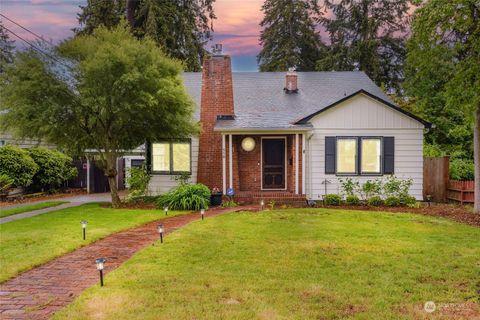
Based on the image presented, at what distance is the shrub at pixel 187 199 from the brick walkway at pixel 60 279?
430cm

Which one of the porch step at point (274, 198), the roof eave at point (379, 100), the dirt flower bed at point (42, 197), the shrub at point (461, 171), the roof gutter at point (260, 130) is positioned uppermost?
the roof eave at point (379, 100)

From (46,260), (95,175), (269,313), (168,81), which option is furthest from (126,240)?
(95,175)

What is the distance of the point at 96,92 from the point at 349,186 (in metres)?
9.00

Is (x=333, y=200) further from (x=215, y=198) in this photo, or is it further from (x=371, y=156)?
(x=215, y=198)

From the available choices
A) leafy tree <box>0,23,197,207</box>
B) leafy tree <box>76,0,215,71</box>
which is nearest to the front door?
leafy tree <box>0,23,197,207</box>

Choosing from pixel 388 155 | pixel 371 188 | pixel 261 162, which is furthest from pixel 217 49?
pixel 371 188

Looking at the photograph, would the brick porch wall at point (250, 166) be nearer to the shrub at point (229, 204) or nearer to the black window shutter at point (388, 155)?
the shrub at point (229, 204)

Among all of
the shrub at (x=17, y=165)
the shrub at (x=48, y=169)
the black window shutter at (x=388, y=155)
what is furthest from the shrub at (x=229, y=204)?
the shrub at (x=48, y=169)

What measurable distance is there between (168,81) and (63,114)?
3.30 m

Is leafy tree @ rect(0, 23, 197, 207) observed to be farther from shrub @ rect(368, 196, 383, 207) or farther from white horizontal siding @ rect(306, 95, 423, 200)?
shrub @ rect(368, 196, 383, 207)

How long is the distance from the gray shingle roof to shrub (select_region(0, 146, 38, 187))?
7152 millimetres

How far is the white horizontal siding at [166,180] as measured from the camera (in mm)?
15664

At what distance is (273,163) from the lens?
52.0 ft

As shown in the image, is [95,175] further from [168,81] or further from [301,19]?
[301,19]
